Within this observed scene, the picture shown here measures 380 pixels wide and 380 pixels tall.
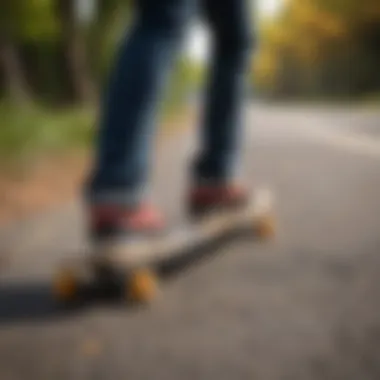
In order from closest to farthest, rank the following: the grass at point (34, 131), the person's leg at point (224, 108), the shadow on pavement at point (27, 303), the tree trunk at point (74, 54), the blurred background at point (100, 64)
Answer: the shadow on pavement at point (27, 303) → the blurred background at point (100, 64) → the person's leg at point (224, 108) → the tree trunk at point (74, 54) → the grass at point (34, 131)

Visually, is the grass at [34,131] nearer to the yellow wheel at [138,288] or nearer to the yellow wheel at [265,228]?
the yellow wheel at [265,228]

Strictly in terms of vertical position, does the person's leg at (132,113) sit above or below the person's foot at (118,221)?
above

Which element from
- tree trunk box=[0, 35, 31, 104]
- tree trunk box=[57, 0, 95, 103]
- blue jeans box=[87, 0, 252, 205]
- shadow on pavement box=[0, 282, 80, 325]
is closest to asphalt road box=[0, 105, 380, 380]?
shadow on pavement box=[0, 282, 80, 325]

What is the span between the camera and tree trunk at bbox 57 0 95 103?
150 cm

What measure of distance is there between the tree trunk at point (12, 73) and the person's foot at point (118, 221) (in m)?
1.03

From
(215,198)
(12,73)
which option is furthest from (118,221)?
(12,73)

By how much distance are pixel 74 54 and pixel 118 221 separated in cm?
118

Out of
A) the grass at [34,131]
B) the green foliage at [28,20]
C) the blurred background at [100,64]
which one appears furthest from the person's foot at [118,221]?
the green foliage at [28,20]

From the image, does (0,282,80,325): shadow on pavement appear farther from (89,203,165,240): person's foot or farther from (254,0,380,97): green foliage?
(254,0,380,97): green foliage

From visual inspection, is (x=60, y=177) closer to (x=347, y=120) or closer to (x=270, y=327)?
(x=347, y=120)

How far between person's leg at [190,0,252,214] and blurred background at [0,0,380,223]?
0.02 m

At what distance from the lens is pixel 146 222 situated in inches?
33.6

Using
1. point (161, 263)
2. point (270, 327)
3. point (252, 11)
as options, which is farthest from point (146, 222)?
point (252, 11)

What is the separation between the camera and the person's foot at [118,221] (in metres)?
0.83
